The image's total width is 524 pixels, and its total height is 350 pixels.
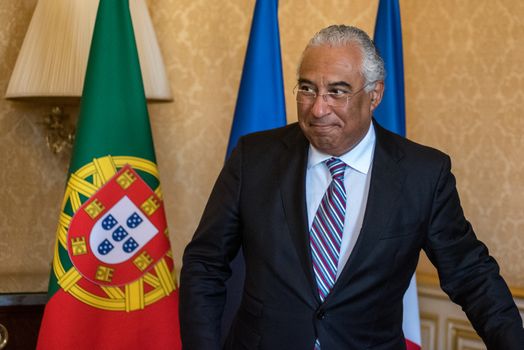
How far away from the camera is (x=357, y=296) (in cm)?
174

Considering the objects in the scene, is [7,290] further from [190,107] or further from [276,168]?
[276,168]

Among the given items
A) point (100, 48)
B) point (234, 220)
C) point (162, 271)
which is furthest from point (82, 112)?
point (234, 220)

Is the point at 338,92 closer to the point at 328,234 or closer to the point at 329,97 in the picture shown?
the point at 329,97

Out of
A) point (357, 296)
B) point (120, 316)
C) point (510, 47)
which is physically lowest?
point (120, 316)

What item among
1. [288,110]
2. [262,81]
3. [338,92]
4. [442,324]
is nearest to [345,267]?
[338,92]

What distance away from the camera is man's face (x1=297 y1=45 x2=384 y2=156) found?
1.77 metres

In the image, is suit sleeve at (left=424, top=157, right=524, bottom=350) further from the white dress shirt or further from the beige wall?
the beige wall

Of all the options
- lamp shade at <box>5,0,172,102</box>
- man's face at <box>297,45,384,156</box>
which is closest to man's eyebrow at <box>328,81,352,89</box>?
man's face at <box>297,45,384,156</box>

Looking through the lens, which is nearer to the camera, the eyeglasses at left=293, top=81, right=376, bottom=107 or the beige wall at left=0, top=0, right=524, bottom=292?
the eyeglasses at left=293, top=81, right=376, bottom=107

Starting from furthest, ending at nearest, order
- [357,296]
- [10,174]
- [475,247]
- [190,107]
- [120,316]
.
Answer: [190,107] → [10,174] → [120,316] → [475,247] → [357,296]

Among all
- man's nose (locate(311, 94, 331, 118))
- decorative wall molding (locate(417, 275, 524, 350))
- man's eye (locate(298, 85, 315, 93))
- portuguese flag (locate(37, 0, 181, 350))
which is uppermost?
man's eye (locate(298, 85, 315, 93))

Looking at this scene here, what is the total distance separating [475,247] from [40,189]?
214 cm

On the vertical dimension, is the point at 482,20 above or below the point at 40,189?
above

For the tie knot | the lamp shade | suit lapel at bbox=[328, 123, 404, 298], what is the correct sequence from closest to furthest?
suit lapel at bbox=[328, 123, 404, 298]
the tie knot
the lamp shade
